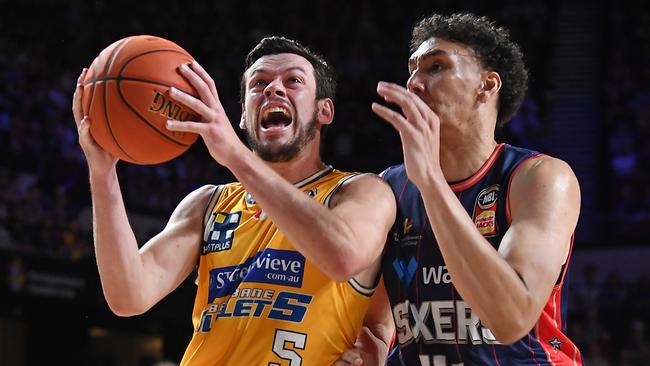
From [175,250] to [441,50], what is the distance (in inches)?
56.6

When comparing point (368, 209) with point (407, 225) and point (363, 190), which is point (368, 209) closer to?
point (363, 190)

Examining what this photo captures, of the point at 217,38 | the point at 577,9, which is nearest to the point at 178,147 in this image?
the point at 217,38

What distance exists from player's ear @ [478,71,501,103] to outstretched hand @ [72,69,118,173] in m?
1.51

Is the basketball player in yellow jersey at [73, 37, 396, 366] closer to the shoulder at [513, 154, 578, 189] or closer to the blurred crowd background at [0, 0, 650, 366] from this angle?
the shoulder at [513, 154, 578, 189]

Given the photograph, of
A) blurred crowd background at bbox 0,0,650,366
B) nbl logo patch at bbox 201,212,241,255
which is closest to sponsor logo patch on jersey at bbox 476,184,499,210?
nbl logo patch at bbox 201,212,241,255

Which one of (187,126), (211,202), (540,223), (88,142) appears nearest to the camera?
(187,126)

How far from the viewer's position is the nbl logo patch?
3947 mm

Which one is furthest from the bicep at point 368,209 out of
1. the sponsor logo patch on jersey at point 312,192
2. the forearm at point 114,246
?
the forearm at point 114,246

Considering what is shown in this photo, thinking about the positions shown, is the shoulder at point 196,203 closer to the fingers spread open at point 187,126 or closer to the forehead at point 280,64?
the forehead at point 280,64

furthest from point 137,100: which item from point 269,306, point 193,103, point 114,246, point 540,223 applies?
point 540,223

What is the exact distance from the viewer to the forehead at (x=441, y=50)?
3671 mm

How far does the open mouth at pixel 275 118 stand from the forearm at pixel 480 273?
116cm

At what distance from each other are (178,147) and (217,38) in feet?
41.2

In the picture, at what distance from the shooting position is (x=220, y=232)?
400cm
